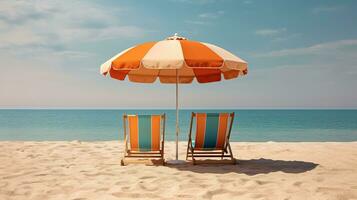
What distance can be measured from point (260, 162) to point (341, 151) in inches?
83.3

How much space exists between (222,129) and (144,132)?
118 centimetres

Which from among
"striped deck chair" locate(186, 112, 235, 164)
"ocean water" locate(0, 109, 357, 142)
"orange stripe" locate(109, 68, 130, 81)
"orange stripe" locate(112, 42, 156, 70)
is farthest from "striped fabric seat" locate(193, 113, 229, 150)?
"ocean water" locate(0, 109, 357, 142)

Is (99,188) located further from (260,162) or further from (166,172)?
(260,162)

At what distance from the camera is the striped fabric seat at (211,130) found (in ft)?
17.9

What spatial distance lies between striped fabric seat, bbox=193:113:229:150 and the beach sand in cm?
35

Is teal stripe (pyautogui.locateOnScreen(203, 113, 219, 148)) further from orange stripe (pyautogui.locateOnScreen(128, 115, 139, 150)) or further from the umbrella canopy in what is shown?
orange stripe (pyautogui.locateOnScreen(128, 115, 139, 150))

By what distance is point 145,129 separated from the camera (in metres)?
5.41

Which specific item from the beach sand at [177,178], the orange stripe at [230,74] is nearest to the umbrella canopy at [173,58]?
the orange stripe at [230,74]

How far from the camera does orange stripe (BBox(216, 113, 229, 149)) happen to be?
17.9 ft

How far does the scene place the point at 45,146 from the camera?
7.93 m

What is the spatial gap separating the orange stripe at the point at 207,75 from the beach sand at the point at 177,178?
1.48 meters

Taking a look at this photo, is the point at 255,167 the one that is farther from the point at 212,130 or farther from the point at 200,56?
the point at 200,56

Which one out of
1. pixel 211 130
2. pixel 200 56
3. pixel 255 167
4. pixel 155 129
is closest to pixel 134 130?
pixel 155 129

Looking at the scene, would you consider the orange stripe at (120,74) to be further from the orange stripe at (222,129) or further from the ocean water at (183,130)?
the ocean water at (183,130)
